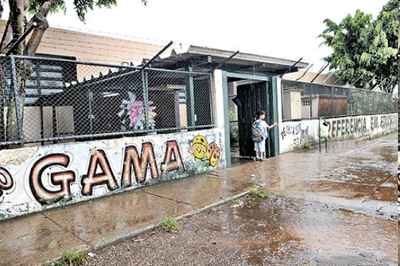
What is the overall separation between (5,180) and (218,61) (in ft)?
17.9

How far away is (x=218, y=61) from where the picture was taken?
8.27m

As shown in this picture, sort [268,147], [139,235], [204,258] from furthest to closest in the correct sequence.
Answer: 1. [268,147]
2. [139,235]
3. [204,258]

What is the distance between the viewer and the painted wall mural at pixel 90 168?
16.4 ft

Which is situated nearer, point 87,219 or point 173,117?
point 87,219

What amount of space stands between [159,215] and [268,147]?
6592 millimetres

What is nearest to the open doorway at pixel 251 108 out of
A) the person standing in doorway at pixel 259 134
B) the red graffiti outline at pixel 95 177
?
the person standing in doorway at pixel 259 134

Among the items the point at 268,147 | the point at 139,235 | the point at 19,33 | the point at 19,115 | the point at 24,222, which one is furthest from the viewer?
the point at 268,147

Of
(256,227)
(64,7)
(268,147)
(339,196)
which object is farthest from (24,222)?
(268,147)

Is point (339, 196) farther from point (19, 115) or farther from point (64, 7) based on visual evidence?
point (64, 7)

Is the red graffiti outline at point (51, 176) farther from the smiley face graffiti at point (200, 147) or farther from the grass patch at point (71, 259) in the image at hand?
the smiley face graffiti at point (200, 147)

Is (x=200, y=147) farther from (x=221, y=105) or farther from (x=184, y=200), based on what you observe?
(x=184, y=200)

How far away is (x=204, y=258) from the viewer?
3.45 m

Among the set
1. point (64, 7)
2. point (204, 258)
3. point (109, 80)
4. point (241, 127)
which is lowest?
point (204, 258)

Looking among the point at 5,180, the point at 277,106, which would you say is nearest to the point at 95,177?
the point at 5,180
